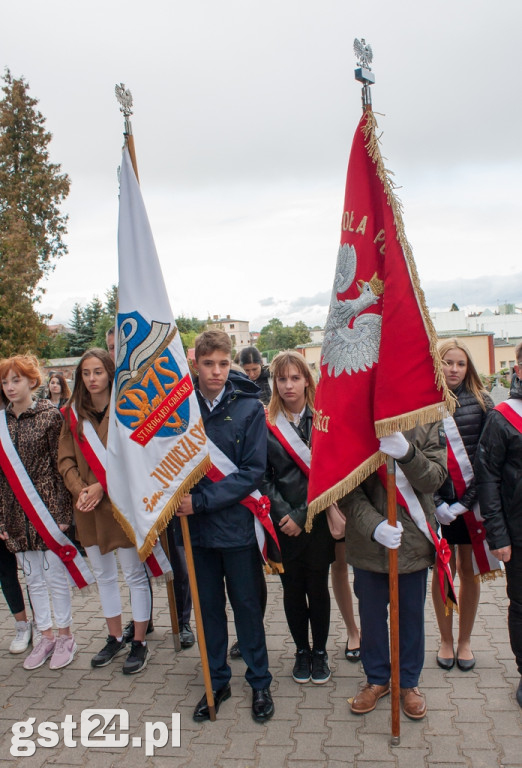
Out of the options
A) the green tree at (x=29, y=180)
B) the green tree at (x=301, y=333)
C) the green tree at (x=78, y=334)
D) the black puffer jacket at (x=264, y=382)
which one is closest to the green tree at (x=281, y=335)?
the green tree at (x=301, y=333)

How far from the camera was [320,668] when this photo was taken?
3574mm

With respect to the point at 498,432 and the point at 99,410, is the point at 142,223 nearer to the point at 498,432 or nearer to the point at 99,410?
the point at 99,410

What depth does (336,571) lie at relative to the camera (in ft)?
12.6

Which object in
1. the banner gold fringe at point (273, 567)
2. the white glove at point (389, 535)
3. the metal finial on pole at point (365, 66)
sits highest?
the metal finial on pole at point (365, 66)

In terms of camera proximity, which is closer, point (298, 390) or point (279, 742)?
point (279, 742)

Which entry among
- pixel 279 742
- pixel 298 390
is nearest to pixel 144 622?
pixel 279 742

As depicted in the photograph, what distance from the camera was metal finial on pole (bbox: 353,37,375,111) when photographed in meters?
2.82

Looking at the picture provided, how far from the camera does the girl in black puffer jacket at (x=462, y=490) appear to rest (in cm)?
351

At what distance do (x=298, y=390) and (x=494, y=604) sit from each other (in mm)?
2533

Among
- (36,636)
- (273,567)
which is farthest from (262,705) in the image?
(36,636)

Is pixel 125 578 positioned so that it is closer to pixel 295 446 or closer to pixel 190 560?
pixel 190 560

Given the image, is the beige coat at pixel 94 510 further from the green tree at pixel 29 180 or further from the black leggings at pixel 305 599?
the green tree at pixel 29 180

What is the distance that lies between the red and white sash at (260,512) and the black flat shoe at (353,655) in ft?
3.04

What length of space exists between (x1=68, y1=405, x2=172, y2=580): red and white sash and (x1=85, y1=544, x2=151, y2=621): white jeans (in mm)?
85
